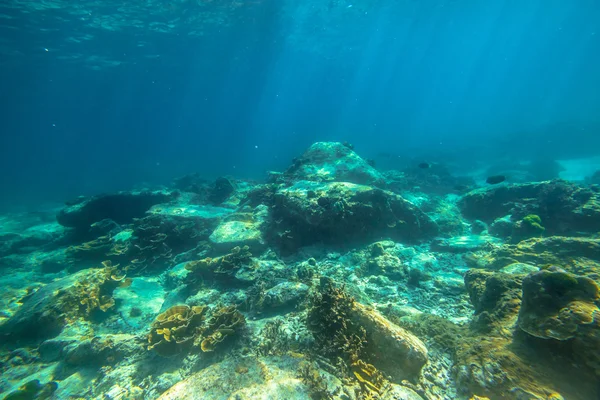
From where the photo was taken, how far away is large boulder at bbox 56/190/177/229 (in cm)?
1398

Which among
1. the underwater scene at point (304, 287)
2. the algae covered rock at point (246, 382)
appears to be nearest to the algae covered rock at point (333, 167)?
the underwater scene at point (304, 287)

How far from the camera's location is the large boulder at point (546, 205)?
9.38 meters

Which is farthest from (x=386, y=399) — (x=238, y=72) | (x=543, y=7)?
(x=543, y=7)

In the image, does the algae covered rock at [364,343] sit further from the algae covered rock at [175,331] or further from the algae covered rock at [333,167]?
the algae covered rock at [333,167]

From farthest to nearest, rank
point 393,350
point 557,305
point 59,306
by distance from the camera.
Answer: point 59,306
point 393,350
point 557,305

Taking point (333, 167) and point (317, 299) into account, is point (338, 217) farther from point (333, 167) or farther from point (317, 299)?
point (333, 167)

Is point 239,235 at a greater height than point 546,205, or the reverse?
point 546,205

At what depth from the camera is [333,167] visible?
48.0ft

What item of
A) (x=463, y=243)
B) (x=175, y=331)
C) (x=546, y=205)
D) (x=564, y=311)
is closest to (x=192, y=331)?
(x=175, y=331)

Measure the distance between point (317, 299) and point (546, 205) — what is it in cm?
→ 1148

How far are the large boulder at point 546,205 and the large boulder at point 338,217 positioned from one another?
392 cm

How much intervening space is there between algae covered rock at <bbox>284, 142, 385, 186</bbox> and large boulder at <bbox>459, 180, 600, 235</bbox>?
5199mm

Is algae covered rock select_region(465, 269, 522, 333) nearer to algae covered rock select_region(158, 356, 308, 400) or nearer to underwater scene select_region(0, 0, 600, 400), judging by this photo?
underwater scene select_region(0, 0, 600, 400)

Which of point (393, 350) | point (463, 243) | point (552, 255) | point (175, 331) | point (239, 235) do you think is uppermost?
point (552, 255)
